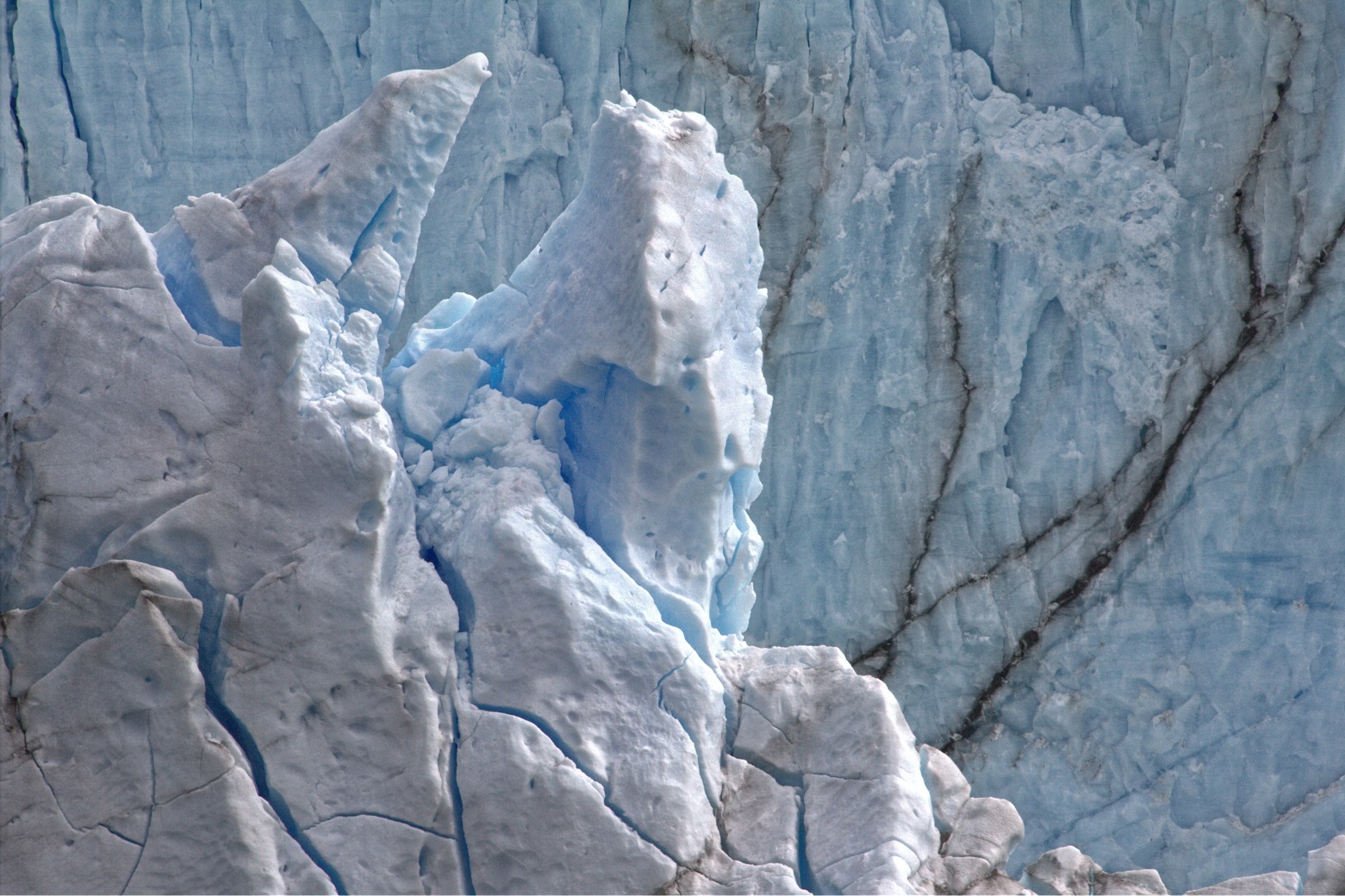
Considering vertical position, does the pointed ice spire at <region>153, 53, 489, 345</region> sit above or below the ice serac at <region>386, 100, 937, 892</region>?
above

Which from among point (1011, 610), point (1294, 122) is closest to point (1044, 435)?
point (1011, 610)

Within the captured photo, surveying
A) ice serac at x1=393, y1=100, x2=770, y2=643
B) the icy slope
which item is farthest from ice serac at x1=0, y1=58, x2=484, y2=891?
ice serac at x1=393, y1=100, x2=770, y2=643

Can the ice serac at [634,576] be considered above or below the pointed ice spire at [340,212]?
below

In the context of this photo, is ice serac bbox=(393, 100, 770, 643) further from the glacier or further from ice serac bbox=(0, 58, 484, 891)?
ice serac bbox=(0, 58, 484, 891)

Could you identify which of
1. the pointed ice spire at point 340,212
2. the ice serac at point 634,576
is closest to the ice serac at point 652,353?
the ice serac at point 634,576

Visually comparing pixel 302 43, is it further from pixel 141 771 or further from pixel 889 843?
pixel 889 843

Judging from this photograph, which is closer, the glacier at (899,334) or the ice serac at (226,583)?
the ice serac at (226,583)

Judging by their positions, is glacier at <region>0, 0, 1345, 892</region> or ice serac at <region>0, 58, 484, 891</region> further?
glacier at <region>0, 0, 1345, 892</region>

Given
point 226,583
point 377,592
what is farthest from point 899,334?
point 226,583

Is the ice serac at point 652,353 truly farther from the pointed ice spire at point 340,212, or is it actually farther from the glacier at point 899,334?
the pointed ice spire at point 340,212
